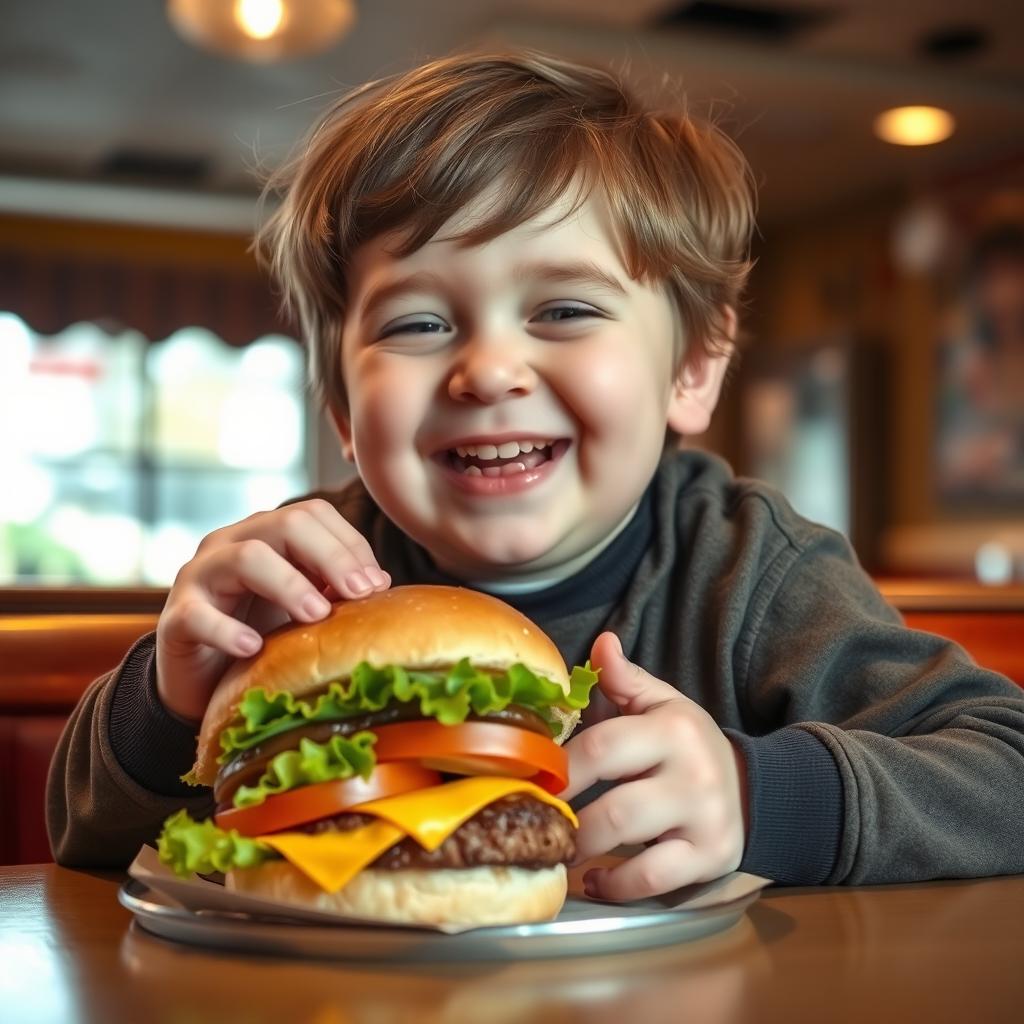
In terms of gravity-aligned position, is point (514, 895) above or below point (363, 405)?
below

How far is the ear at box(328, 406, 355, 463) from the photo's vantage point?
1.67m

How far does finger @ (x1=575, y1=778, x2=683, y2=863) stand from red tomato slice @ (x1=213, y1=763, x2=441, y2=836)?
131 millimetres

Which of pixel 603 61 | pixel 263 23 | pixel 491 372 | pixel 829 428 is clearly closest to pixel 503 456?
pixel 491 372

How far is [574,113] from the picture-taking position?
4.85 ft

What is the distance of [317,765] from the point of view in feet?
2.83

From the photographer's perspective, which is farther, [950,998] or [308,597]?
[308,597]

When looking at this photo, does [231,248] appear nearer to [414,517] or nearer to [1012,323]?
[1012,323]

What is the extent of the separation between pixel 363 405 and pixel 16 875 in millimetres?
539

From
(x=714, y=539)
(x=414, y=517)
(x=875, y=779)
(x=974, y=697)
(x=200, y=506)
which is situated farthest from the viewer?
(x=200, y=506)

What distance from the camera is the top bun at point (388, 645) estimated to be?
0.93 metres

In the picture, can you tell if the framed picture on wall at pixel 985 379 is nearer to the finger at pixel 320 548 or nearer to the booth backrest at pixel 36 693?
the booth backrest at pixel 36 693

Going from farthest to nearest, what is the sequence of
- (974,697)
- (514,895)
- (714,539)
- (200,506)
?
(200,506), (714,539), (974,697), (514,895)

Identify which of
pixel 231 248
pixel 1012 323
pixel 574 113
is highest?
pixel 231 248

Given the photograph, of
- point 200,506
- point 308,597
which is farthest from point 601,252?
point 200,506
